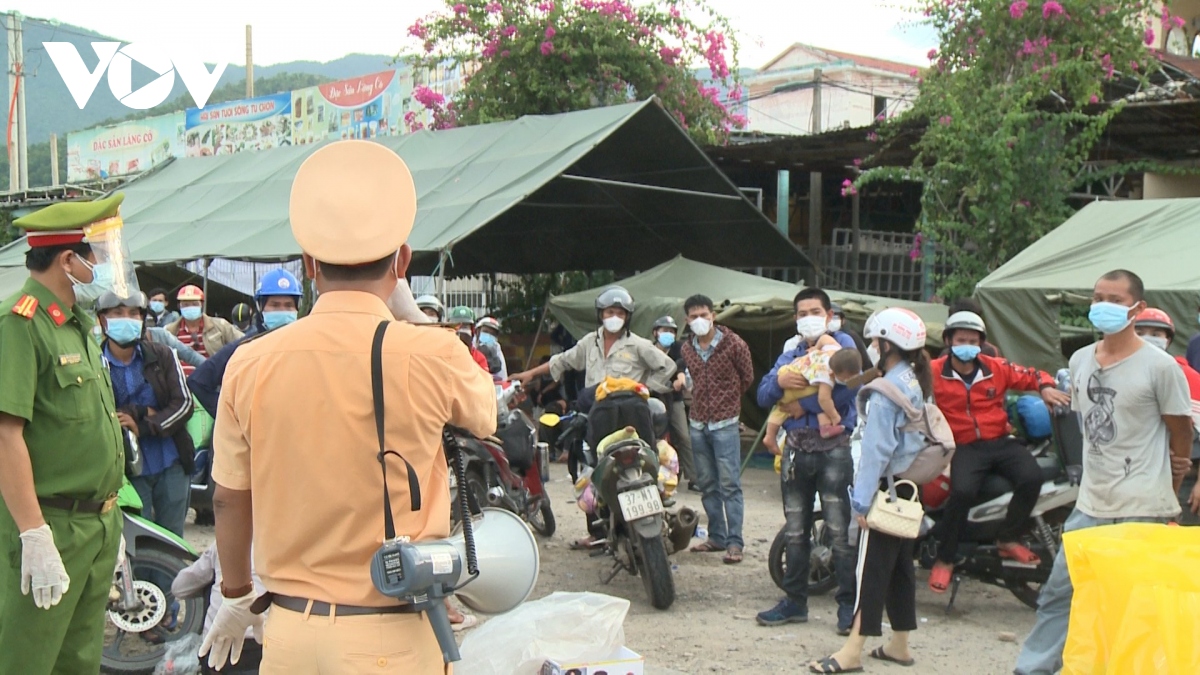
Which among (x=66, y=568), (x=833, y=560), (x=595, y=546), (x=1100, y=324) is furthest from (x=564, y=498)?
(x=66, y=568)

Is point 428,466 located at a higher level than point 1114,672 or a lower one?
higher

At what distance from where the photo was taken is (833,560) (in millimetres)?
6527

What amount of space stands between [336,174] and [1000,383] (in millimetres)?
4936

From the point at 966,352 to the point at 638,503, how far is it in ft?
6.57

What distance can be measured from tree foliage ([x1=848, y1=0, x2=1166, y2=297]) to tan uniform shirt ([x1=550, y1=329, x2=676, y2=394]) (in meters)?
6.24

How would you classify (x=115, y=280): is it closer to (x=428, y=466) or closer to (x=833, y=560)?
(x=428, y=466)

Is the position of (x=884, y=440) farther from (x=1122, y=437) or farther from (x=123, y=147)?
(x=123, y=147)

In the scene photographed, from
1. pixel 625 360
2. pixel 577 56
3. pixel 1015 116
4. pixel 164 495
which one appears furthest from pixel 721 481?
pixel 577 56

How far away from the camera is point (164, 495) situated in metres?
6.02

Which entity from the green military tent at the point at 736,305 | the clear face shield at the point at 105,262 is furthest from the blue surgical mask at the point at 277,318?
the green military tent at the point at 736,305

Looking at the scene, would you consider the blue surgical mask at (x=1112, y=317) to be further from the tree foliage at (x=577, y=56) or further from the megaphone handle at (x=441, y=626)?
the tree foliage at (x=577, y=56)

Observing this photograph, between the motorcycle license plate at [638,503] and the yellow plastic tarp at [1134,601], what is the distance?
2.72 metres

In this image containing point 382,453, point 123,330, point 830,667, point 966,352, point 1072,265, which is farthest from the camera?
point 1072,265

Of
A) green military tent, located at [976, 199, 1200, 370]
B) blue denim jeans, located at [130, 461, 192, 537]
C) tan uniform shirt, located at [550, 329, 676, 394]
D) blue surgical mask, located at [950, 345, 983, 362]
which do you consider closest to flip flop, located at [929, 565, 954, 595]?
blue surgical mask, located at [950, 345, 983, 362]
